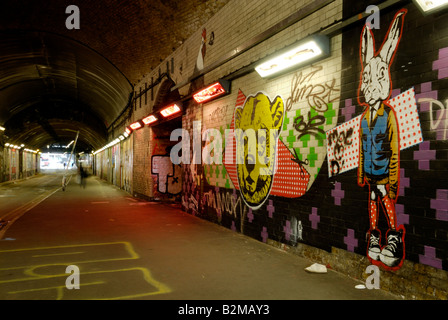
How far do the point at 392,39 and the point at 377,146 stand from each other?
1359 mm

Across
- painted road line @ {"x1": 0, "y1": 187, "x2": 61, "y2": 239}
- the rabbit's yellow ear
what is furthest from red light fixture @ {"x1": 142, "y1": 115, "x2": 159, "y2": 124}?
the rabbit's yellow ear

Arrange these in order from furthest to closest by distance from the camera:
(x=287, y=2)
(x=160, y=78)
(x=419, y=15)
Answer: (x=160, y=78) → (x=287, y=2) → (x=419, y=15)

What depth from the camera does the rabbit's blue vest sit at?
4.09 meters

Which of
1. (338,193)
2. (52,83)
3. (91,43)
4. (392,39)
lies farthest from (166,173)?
(52,83)

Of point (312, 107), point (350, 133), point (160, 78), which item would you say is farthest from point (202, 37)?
point (350, 133)

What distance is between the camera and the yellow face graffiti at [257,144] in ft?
20.7

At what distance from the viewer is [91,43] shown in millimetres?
13195

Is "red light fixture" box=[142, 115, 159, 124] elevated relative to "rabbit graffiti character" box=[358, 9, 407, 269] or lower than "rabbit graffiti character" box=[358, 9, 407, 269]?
elevated

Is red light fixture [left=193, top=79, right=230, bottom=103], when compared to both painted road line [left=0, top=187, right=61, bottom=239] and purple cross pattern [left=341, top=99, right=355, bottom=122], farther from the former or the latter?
painted road line [left=0, top=187, right=61, bottom=239]

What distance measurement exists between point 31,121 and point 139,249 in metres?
28.4

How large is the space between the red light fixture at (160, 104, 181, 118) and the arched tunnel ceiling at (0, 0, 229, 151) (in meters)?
2.28

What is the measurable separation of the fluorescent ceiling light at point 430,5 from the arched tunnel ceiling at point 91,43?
18.7ft
